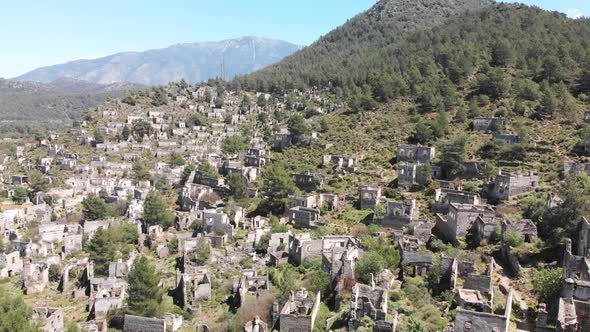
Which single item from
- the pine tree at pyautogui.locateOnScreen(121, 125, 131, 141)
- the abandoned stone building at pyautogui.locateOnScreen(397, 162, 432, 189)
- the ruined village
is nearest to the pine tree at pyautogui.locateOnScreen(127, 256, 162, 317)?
the ruined village

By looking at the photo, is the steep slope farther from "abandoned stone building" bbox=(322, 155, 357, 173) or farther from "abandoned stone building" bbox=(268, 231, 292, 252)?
"abandoned stone building" bbox=(268, 231, 292, 252)

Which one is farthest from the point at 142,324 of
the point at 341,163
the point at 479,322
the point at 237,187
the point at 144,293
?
the point at 341,163

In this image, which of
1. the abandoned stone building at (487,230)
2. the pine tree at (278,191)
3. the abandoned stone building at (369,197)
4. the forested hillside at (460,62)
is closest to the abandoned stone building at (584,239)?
the abandoned stone building at (487,230)

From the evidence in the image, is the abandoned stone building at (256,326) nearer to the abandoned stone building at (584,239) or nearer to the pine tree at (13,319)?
the pine tree at (13,319)

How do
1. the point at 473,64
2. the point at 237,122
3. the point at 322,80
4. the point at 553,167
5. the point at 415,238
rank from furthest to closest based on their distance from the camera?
the point at 322,80 < the point at 237,122 < the point at 473,64 < the point at 553,167 < the point at 415,238

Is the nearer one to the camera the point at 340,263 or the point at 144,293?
the point at 340,263

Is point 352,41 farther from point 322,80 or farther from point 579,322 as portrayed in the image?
point 579,322

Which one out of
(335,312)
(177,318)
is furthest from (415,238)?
(177,318)

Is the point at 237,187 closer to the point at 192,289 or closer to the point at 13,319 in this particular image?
the point at 192,289
